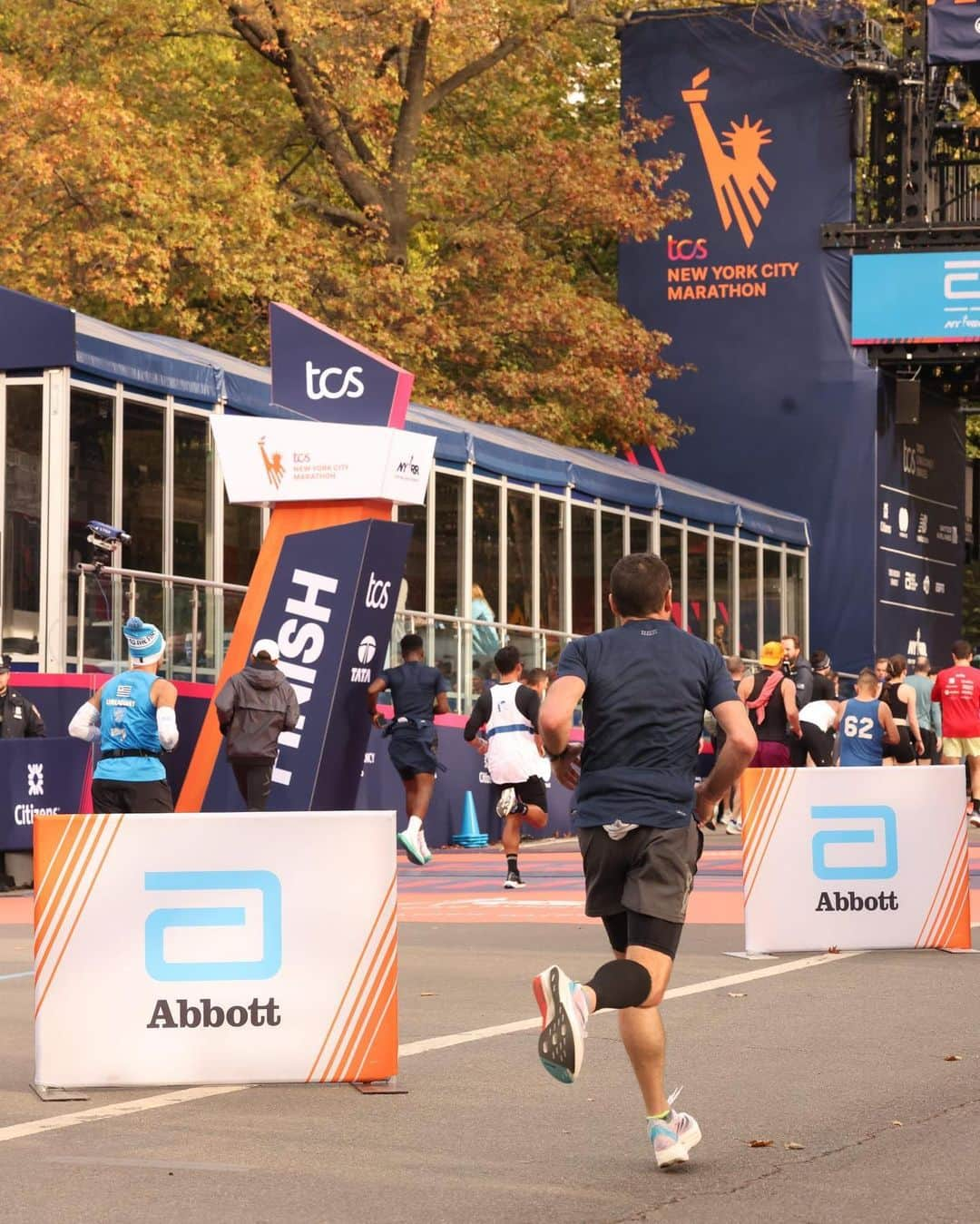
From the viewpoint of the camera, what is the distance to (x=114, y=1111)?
7785 mm

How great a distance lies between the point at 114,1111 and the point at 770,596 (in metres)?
31.3

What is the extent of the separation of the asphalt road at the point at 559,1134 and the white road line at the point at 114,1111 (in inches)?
2.1

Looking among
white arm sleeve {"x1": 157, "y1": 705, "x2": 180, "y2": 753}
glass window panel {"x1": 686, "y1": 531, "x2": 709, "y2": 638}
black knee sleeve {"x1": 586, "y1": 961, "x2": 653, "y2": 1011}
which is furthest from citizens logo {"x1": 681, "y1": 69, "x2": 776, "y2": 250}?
black knee sleeve {"x1": 586, "y1": 961, "x2": 653, "y2": 1011}

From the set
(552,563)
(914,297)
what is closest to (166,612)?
(552,563)

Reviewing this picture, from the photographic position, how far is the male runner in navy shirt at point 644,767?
6.94 m

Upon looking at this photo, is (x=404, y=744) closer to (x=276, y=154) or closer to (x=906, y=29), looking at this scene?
(x=276, y=154)

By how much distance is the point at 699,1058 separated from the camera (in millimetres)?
8922

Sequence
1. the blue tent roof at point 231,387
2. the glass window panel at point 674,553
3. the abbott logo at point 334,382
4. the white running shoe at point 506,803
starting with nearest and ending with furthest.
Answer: the white running shoe at point 506,803 → the abbott logo at point 334,382 → the blue tent roof at point 231,387 → the glass window panel at point 674,553

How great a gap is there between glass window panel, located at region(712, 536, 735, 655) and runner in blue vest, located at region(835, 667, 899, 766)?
1474 cm

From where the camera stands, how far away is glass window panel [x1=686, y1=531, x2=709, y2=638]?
3506 centimetres

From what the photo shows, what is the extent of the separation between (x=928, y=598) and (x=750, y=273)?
6.64 meters

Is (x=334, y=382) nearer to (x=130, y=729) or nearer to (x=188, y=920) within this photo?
(x=130, y=729)

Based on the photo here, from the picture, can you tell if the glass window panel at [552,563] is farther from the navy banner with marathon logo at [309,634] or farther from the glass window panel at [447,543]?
the navy banner with marathon logo at [309,634]

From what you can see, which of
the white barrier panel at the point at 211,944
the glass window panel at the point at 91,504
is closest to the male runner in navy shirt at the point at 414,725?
the glass window panel at the point at 91,504
